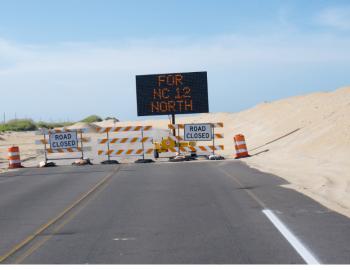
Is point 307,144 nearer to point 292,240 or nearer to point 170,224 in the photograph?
point 170,224

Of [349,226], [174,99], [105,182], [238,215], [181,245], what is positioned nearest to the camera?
[181,245]

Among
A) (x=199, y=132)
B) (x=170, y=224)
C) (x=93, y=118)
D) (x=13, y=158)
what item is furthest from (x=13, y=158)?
(x=93, y=118)

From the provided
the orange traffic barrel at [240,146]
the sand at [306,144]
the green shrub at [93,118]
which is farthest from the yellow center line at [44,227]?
the green shrub at [93,118]

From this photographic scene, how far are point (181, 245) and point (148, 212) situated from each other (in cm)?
389

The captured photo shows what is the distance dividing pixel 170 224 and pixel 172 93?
23473 mm

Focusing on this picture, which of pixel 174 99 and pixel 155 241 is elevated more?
pixel 174 99

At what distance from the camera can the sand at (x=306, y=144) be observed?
60.0 ft

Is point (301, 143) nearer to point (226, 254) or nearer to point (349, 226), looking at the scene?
point (349, 226)

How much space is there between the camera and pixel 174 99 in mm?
35531

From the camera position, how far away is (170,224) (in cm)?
1229

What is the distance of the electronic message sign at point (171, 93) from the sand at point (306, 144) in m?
3.46
